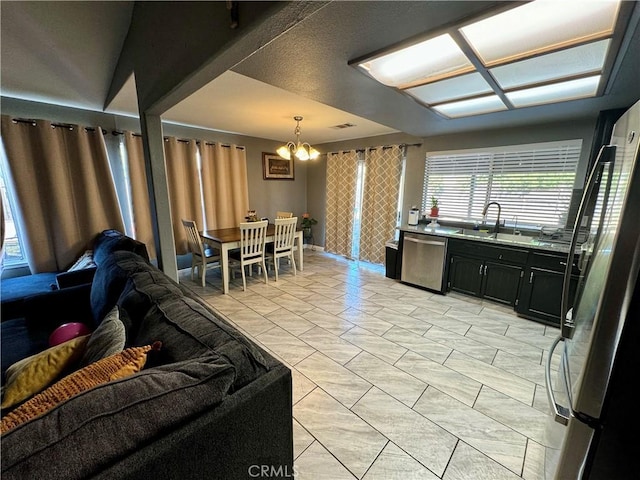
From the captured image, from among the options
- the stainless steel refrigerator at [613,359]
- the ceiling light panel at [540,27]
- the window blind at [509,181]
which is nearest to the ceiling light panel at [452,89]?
the ceiling light panel at [540,27]

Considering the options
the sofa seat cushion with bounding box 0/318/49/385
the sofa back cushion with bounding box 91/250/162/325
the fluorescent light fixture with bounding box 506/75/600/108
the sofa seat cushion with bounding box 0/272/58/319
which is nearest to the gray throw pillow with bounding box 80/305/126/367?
the sofa back cushion with bounding box 91/250/162/325

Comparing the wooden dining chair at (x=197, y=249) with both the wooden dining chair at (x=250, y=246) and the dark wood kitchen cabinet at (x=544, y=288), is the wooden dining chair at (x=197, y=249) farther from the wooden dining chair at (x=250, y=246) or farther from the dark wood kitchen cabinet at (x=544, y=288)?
the dark wood kitchen cabinet at (x=544, y=288)

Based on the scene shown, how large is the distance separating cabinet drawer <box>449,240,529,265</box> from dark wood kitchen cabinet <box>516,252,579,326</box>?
0.11 metres

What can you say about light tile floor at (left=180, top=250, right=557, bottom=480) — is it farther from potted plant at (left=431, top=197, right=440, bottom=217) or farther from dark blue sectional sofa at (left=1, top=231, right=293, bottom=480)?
Result: potted plant at (left=431, top=197, right=440, bottom=217)

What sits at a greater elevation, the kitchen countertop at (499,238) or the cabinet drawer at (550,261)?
the kitchen countertop at (499,238)

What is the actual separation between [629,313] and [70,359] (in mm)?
1966

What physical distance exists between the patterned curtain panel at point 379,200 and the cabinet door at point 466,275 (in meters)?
1.35

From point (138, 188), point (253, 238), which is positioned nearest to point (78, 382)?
point (253, 238)

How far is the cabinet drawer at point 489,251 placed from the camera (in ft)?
9.45

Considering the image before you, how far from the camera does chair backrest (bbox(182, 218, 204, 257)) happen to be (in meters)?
3.62

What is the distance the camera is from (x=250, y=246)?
12.4ft

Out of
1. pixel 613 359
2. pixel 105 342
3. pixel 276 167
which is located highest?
pixel 276 167

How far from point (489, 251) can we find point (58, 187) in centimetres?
508

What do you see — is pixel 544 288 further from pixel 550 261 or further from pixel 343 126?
pixel 343 126
